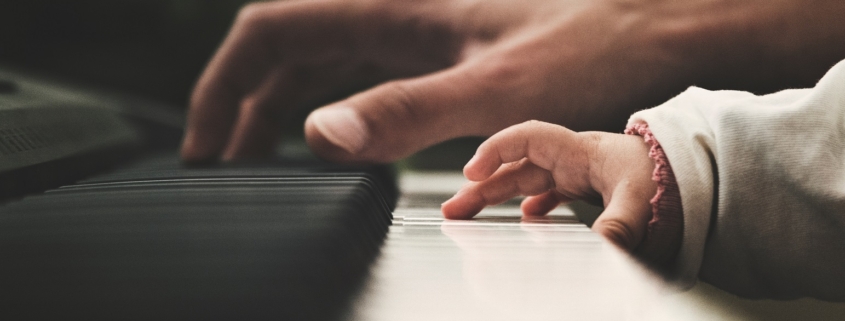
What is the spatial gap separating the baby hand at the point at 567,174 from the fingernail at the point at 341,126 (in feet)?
0.40

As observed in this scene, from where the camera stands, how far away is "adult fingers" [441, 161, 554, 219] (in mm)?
513

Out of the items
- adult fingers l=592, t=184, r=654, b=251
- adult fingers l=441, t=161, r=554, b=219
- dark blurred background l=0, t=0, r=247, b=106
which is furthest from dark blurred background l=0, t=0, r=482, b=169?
adult fingers l=592, t=184, r=654, b=251

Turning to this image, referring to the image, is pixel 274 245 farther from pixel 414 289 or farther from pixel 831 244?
pixel 831 244

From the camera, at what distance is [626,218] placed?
0.43 m

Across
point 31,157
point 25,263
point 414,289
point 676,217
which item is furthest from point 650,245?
point 31,157

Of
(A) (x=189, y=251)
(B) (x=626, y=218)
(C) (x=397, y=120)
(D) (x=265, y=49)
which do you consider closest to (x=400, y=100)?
(C) (x=397, y=120)

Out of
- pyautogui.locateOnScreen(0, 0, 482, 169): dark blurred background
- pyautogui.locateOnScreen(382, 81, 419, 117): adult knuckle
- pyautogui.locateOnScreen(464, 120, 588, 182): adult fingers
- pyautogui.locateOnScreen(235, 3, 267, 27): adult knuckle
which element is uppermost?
pyautogui.locateOnScreen(464, 120, 588, 182): adult fingers

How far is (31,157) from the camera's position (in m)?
0.52

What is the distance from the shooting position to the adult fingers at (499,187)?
0.51m

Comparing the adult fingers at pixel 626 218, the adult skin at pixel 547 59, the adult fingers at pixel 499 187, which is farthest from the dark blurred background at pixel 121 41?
the adult fingers at pixel 626 218

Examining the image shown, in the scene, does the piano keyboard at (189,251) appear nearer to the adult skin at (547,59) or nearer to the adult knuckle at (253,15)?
the adult skin at (547,59)

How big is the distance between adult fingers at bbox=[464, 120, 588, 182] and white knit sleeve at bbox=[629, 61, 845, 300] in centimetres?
6

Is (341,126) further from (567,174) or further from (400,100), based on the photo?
(567,174)

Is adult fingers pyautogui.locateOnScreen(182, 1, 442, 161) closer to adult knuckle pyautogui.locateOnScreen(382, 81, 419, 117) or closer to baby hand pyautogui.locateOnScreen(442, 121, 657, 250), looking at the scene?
adult knuckle pyautogui.locateOnScreen(382, 81, 419, 117)
